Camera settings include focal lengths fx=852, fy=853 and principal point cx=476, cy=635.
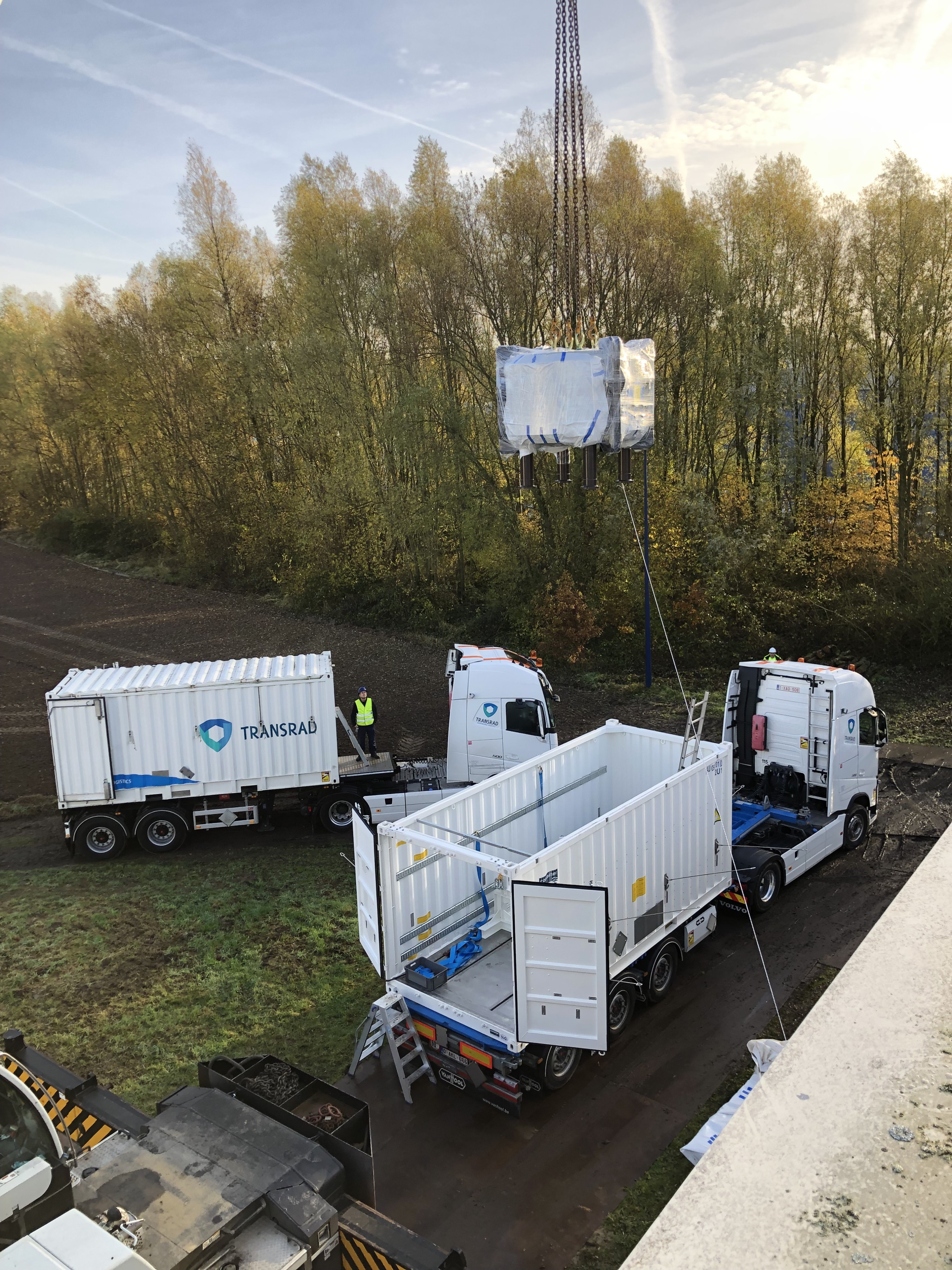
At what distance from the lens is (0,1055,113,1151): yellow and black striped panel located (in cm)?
554

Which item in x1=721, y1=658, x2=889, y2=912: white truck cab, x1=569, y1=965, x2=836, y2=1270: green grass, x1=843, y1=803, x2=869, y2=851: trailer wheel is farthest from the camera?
x1=843, y1=803, x2=869, y2=851: trailer wheel

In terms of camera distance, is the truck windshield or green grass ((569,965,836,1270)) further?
green grass ((569,965,836,1270))

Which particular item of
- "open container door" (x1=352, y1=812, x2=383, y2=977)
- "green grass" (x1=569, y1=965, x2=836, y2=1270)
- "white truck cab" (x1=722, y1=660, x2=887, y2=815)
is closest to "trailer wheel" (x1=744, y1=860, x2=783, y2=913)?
"white truck cab" (x1=722, y1=660, x2=887, y2=815)

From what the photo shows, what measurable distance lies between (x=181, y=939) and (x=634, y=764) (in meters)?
5.68

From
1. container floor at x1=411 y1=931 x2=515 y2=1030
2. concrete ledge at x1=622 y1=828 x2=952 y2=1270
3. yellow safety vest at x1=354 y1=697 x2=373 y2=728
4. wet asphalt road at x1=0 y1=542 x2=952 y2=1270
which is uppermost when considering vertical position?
concrete ledge at x1=622 y1=828 x2=952 y2=1270

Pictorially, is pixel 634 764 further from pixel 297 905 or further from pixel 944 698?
pixel 944 698

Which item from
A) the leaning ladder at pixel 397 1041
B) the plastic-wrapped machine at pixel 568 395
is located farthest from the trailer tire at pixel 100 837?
the plastic-wrapped machine at pixel 568 395

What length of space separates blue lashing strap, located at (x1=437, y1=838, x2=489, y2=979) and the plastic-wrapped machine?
12.8ft

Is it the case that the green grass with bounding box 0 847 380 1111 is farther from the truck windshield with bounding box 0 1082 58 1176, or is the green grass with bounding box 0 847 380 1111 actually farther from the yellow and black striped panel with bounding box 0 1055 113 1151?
the truck windshield with bounding box 0 1082 58 1176

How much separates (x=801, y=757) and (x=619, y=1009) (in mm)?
4826

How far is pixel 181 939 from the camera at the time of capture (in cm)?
994

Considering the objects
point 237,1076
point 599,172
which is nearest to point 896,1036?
point 237,1076

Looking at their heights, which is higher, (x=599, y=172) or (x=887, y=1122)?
(x=599, y=172)

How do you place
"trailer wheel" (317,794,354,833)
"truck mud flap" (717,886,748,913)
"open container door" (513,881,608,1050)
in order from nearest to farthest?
1. "open container door" (513,881,608,1050)
2. "truck mud flap" (717,886,748,913)
3. "trailer wheel" (317,794,354,833)
